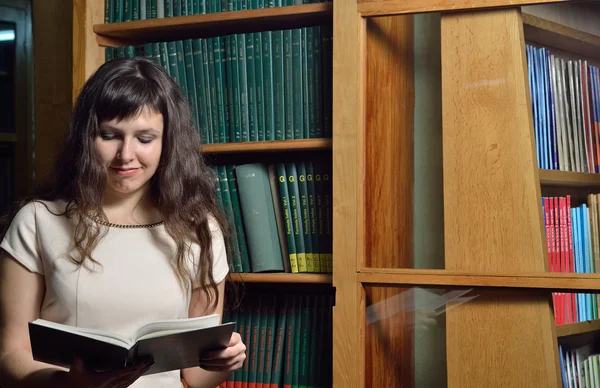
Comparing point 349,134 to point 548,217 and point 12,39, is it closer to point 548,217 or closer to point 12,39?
point 548,217

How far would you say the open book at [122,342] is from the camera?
1050 millimetres

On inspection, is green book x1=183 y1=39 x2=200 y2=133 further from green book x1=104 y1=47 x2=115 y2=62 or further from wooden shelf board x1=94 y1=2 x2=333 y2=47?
green book x1=104 y1=47 x2=115 y2=62

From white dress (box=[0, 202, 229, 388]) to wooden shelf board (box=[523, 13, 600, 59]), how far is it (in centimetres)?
92

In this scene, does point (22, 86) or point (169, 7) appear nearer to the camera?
point (169, 7)

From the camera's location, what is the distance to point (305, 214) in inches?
69.1

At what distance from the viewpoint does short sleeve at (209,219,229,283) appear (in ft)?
5.03

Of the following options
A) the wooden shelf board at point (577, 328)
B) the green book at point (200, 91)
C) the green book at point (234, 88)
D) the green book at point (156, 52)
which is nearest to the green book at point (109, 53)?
the green book at point (156, 52)

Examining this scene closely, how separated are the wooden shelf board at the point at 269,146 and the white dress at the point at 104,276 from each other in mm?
400

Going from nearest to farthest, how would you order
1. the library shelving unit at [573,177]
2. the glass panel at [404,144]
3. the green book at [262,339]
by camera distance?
1. the library shelving unit at [573,177]
2. the glass panel at [404,144]
3. the green book at [262,339]

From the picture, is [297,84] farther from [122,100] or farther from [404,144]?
[122,100]

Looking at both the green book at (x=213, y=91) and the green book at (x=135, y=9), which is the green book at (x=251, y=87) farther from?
the green book at (x=135, y=9)

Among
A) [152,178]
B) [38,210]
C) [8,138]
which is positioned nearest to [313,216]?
[152,178]

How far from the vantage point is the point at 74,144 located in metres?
1.44

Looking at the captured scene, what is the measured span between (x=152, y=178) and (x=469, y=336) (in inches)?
30.9
